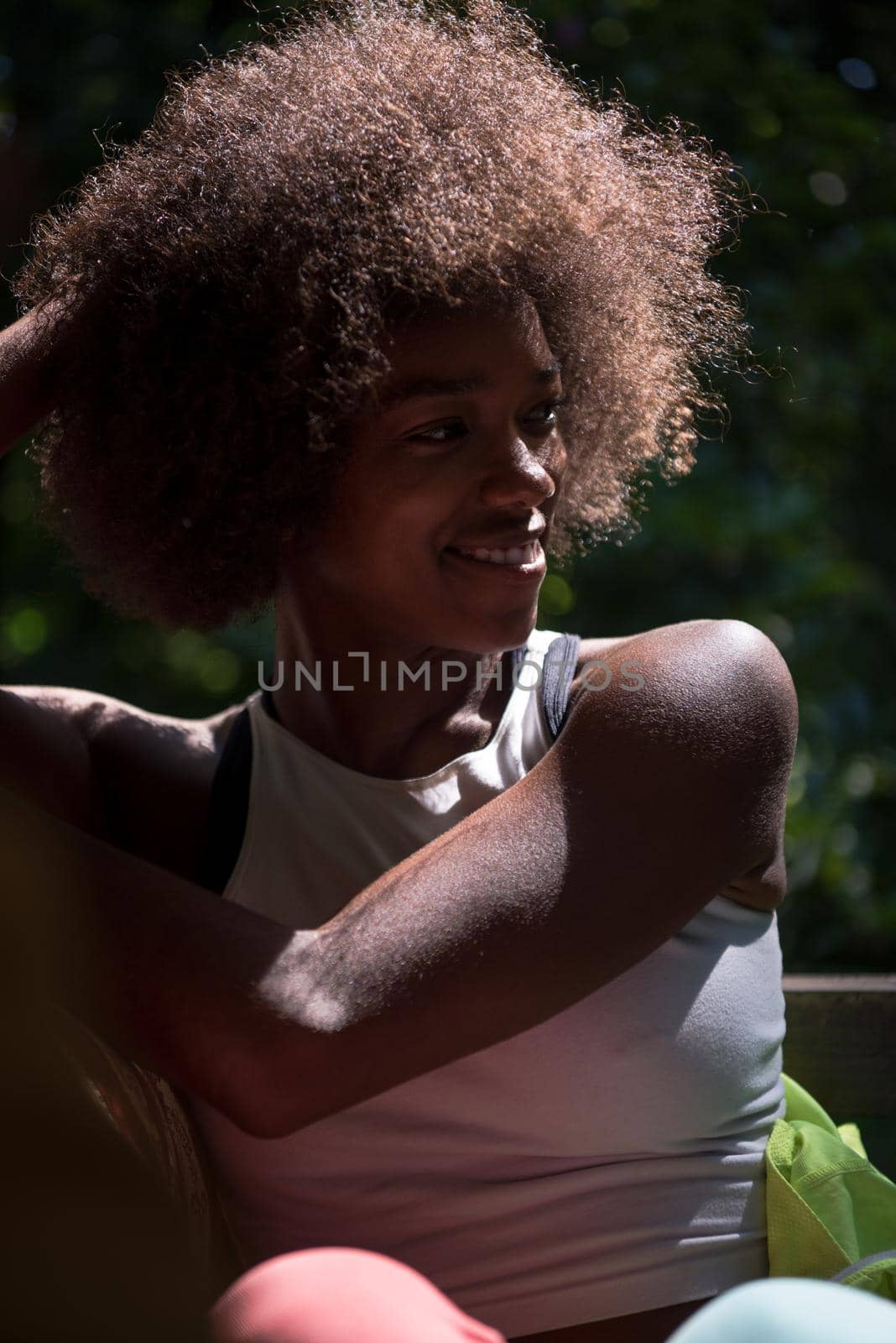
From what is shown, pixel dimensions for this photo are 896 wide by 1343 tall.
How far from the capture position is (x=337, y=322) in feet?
5.38

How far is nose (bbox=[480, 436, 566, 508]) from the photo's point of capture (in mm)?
1686

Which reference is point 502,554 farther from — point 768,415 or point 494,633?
point 768,415

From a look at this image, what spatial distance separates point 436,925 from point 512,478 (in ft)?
1.79

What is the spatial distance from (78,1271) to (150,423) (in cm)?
114

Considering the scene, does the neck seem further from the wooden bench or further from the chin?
the wooden bench

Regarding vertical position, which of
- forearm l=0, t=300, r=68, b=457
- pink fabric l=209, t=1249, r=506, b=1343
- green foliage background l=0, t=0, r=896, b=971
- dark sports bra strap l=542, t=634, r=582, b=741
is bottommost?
green foliage background l=0, t=0, r=896, b=971

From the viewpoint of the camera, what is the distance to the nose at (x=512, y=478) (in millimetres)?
1686

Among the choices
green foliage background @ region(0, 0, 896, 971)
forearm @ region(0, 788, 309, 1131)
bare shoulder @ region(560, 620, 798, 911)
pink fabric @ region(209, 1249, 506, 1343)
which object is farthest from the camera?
green foliage background @ region(0, 0, 896, 971)

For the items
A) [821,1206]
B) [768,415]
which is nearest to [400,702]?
[821,1206]

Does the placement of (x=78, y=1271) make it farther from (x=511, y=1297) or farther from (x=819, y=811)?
(x=819, y=811)

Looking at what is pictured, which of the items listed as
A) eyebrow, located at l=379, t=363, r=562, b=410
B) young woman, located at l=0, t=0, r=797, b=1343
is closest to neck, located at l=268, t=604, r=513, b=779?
young woman, located at l=0, t=0, r=797, b=1343

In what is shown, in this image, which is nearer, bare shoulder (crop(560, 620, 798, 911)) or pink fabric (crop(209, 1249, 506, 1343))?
pink fabric (crop(209, 1249, 506, 1343))

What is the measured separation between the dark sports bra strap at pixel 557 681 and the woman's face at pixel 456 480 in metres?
0.09

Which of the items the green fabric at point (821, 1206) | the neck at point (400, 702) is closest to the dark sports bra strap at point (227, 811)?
the neck at point (400, 702)
